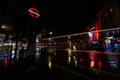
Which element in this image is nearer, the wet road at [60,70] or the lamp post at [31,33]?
the wet road at [60,70]

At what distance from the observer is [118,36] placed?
29.8 metres

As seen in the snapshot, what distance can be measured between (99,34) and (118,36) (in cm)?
1658

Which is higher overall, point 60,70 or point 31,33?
point 31,33

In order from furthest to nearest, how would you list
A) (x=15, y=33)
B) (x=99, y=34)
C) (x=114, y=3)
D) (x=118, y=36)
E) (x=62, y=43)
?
(x=99, y=34) → (x=62, y=43) → (x=114, y=3) → (x=118, y=36) → (x=15, y=33)

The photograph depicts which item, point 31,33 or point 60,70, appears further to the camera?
point 31,33

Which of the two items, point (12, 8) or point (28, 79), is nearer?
point (28, 79)

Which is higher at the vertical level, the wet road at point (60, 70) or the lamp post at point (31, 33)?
the lamp post at point (31, 33)

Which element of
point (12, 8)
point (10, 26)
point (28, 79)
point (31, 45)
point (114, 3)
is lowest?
point (28, 79)

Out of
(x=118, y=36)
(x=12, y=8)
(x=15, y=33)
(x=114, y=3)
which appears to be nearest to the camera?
(x=12, y=8)

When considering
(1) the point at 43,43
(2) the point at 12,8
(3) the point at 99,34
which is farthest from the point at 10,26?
(3) the point at 99,34

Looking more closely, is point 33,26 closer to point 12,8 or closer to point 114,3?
point 12,8

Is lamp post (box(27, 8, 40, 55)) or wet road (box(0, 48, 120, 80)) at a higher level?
lamp post (box(27, 8, 40, 55))

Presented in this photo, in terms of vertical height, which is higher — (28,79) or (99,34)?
(99,34)

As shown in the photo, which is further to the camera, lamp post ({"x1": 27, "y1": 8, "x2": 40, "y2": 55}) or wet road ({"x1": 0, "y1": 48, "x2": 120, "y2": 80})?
lamp post ({"x1": 27, "y1": 8, "x2": 40, "y2": 55})
